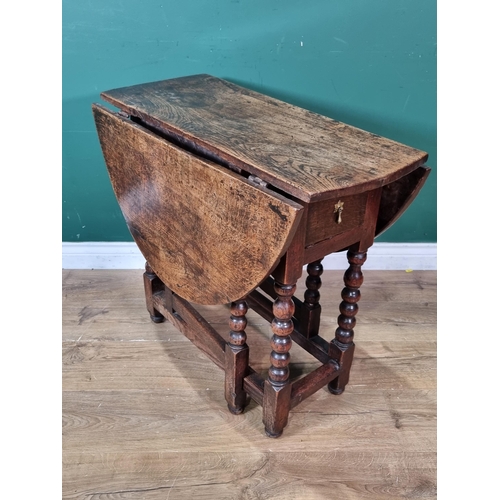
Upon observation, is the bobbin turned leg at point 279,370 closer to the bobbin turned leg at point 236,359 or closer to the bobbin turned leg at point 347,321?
the bobbin turned leg at point 236,359

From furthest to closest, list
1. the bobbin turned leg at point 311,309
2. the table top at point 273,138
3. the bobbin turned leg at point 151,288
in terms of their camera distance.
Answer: the bobbin turned leg at point 151,288 < the bobbin turned leg at point 311,309 < the table top at point 273,138

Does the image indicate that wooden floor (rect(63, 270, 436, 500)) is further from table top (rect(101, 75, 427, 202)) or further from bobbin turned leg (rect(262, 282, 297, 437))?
table top (rect(101, 75, 427, 202))

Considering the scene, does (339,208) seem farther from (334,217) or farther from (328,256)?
(328,256)

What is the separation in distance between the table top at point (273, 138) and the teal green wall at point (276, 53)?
0.17 m

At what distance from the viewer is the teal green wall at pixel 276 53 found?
5.76 feet

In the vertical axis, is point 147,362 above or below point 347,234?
below

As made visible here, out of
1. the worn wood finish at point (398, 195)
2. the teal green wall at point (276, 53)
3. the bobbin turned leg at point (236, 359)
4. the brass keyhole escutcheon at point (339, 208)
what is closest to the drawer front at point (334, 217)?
the brass keyhole escutcheon at point (339, 208)

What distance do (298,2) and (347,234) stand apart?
2.82ft

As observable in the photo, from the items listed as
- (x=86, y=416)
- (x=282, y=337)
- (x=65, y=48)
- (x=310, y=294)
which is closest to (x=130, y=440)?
(x=86, y=416)

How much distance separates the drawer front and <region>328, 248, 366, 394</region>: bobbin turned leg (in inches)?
5.1

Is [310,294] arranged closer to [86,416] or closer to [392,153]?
[392,153]

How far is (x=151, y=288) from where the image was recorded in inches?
73.2

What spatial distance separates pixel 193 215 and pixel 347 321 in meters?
0.55

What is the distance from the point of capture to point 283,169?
1.16 m
